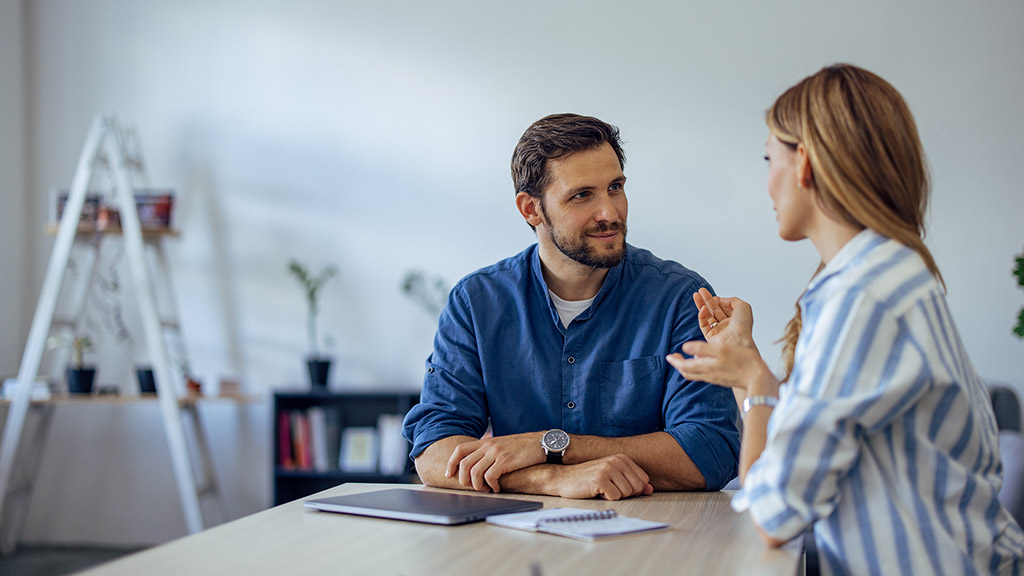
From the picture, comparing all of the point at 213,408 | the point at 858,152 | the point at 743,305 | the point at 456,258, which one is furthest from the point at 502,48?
the point at 858,152

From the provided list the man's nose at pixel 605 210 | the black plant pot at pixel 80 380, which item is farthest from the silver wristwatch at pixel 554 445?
the black plant pot at pixel 80 380

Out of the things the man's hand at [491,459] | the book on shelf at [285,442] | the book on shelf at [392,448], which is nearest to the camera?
the man's hand at [491,459]

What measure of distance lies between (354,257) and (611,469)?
2994 mm

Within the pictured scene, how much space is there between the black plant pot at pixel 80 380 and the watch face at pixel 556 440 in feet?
10.7

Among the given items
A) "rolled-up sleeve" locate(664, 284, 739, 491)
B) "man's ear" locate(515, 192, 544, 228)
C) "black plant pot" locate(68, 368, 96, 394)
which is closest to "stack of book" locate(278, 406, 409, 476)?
"black plant pot" locate(68, 368, 96, 394)

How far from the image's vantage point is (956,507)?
104 cm

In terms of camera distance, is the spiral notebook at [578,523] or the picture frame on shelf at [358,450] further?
the picture frame on shelf at [358,450]

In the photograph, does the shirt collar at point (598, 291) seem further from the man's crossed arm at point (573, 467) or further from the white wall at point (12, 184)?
the white wall at point (12, 184)

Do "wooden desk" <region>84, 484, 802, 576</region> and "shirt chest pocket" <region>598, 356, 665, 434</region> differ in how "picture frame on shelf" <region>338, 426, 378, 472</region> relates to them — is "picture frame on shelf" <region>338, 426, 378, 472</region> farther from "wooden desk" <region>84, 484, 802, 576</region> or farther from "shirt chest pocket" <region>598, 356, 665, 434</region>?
"wooden desk" <region>84, 484, 802, 576</region>

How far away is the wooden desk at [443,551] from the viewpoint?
1.00 metres

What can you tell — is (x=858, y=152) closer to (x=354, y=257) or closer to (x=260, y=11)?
(x=354, y=257)

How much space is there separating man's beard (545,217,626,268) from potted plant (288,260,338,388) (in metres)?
2.34

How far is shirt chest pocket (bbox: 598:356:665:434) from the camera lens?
1.85m

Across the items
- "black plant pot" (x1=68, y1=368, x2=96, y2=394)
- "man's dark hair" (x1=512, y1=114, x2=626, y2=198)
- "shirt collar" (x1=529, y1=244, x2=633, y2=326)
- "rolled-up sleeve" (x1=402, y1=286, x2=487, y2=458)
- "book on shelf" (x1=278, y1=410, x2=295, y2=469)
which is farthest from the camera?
"black plant pot" (x1=68, y1=368, x2=96, y2=394)
